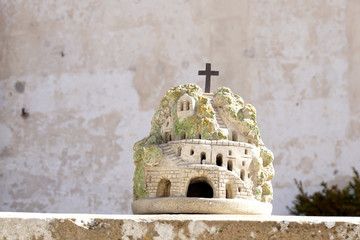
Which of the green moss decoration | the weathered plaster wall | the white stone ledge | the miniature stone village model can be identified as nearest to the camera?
the white stone ledge

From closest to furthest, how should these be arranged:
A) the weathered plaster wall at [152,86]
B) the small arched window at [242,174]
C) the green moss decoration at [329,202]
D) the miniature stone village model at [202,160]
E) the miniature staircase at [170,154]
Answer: the miniature stone village model at [202,160], the miniature staircase at [170,154], the small arched window at [242,174], the green moss decoration at [329,202], the weathered plaster wall at [152,86]

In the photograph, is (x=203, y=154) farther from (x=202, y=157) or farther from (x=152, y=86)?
(x=152, y=86)

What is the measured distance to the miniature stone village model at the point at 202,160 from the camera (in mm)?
4566

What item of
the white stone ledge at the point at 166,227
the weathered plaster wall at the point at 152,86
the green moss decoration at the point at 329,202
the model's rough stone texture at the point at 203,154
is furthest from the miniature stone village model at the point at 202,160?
the weathered plaster wall at the point at 152,86

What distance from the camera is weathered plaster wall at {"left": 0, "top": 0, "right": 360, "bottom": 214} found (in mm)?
10602

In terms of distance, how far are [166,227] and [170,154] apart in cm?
123

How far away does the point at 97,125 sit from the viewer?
1101 cm

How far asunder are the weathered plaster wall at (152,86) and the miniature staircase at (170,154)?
5789 mm

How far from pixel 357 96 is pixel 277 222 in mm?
7714

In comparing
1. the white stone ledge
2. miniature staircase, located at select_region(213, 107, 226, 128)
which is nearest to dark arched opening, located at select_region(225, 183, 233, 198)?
miniature staircase, located at select_region(213, 107, 226, 128)

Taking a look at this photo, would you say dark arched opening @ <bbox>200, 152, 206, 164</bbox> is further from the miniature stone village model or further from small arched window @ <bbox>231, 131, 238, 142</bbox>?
small arched window @ <bbox>231, 131, 238, 142</bbox>

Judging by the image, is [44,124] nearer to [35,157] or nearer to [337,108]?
[35,157]

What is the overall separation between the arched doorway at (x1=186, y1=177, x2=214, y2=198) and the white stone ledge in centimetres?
132

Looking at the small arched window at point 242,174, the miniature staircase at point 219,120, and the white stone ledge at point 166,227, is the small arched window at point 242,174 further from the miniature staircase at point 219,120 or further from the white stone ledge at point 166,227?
the white stone ledge at point 166,227
